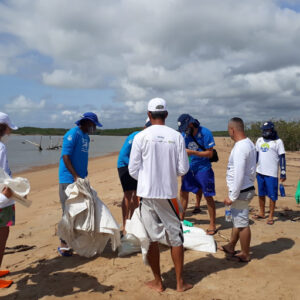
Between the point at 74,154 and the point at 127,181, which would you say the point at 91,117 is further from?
the point at 127,181

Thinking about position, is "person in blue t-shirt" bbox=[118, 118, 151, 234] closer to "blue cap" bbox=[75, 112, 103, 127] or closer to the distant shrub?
"blue cap" bbox=[75, 112, 103, 127]

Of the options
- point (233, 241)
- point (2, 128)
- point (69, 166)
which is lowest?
point (233, 241)

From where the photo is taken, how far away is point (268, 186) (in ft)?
18.4

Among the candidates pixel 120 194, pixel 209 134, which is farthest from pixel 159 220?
pixel 120 194

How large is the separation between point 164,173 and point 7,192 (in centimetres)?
162

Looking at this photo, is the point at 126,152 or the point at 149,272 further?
the point at 126,152

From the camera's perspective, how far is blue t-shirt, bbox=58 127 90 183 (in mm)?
4012

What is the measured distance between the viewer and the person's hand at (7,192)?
→ 9.57ft

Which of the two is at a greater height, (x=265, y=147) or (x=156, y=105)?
(x=156, y=105)

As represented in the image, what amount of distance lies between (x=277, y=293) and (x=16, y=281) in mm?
3029

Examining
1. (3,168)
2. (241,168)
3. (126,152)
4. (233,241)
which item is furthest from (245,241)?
(3,168)

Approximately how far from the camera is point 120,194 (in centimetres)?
856

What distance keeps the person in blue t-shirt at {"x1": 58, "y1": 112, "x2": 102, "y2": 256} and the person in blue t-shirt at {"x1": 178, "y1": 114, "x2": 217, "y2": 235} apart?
5.23 feet

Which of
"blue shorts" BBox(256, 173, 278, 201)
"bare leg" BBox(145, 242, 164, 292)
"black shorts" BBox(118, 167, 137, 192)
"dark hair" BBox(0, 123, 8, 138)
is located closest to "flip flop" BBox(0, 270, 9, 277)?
"dark hair" BBox(0, 123, 8, 138)
